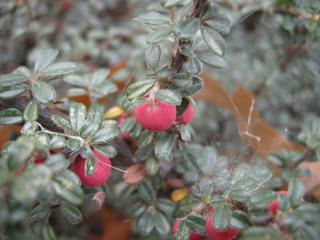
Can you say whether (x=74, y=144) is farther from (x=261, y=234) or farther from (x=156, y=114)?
(x=261, y=234)

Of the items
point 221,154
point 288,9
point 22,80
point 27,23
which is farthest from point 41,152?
point 27,23

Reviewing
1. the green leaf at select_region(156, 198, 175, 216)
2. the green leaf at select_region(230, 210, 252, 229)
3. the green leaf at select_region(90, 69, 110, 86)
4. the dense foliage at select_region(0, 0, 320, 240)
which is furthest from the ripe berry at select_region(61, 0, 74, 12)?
the green leaf at select_region(230, 210, 252, 229)

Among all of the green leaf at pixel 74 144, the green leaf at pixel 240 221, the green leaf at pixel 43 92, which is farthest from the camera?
the green leaf at pixel 43 92

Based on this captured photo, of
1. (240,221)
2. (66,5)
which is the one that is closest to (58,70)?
(240,221)

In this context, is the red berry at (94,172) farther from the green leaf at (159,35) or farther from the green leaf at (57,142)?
the green leaf at (159,35)

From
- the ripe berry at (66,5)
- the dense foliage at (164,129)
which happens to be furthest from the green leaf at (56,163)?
the ripe berry at (66,5)
